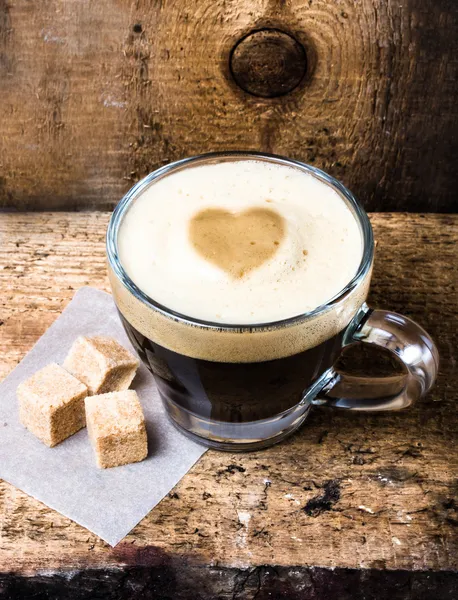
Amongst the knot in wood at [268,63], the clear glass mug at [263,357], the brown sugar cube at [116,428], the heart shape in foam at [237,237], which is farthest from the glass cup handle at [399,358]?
the knot in wood at [268,63]

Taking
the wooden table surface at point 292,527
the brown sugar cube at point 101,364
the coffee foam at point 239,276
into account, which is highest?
the coffee foam at point 239,276

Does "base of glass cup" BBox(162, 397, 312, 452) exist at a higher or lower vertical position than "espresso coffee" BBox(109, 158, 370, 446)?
lower

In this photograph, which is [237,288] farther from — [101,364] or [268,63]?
[268,63]

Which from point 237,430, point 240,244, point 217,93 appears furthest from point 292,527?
point 217,93

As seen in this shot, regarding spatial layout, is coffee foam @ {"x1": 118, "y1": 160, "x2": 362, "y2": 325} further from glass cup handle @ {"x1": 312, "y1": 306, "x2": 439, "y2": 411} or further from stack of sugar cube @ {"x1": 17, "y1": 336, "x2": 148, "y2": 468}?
stack of sugar cube @ {"x1": 17, "y1": 336, "x2": 148, "y2": 468}

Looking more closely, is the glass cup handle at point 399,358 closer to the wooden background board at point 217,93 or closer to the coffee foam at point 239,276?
the coffee foam at point 239,276

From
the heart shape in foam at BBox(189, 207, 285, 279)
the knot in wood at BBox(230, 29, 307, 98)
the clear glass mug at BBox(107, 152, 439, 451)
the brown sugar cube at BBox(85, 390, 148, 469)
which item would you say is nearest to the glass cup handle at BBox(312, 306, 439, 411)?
the clear glass mug at BBox(107, 152, 439, 451)

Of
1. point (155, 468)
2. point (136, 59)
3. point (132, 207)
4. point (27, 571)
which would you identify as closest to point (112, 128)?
point (136, 59)
